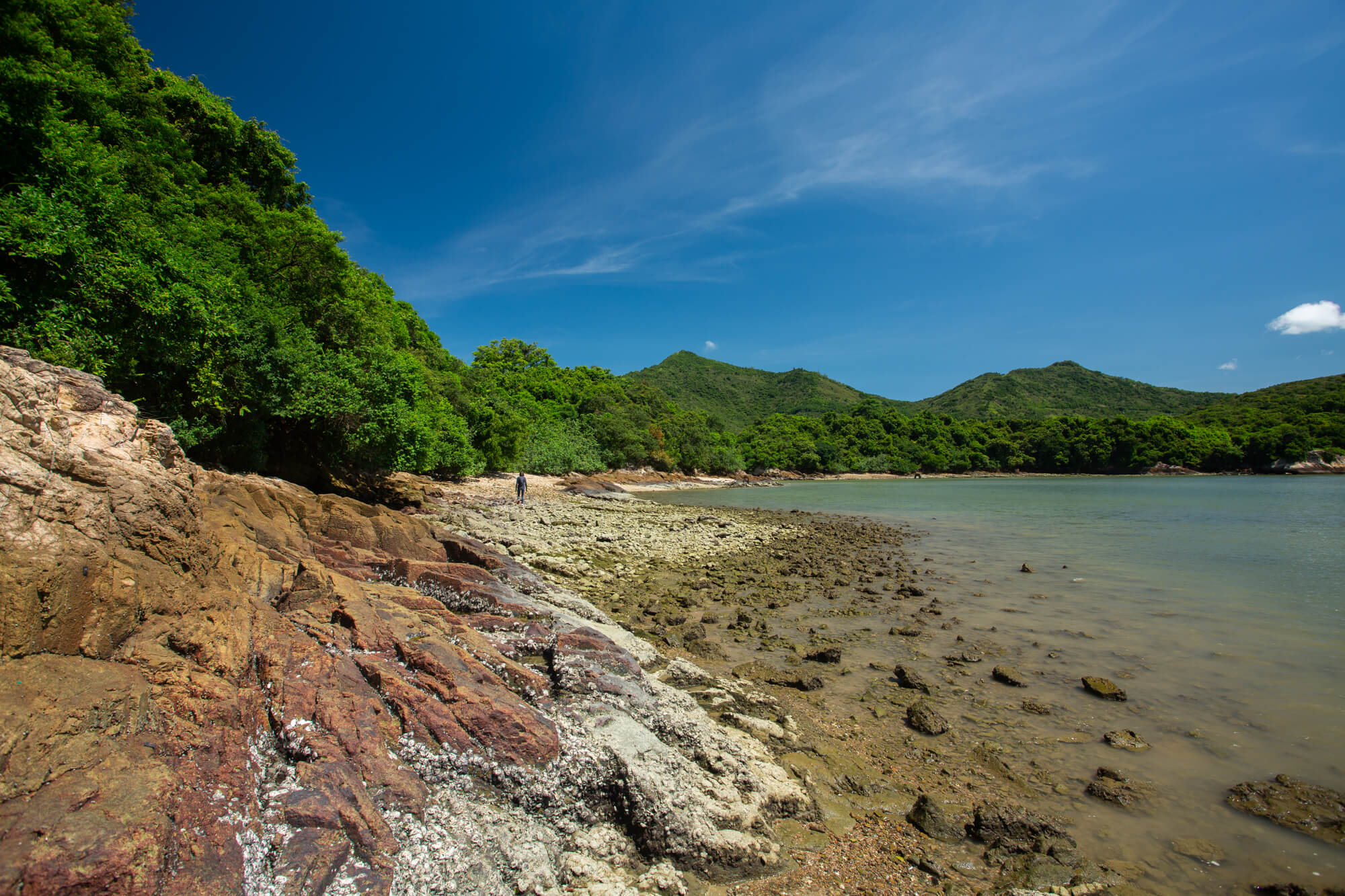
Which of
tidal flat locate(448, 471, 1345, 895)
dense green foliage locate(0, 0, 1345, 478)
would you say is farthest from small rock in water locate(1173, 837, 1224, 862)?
dense green foliage locate(0, 0, 1345, 478)

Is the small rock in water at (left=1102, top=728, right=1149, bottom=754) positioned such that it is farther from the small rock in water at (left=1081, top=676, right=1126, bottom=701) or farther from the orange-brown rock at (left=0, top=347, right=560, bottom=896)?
the orange-brown rock at (left=0, top=347, right=560, bottom=896)

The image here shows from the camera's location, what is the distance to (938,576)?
645 inches

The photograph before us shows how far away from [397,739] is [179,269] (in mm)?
13524

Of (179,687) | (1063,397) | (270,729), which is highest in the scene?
(1063,397)

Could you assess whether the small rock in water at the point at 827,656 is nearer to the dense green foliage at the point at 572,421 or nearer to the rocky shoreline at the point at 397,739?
the rocky shoreline at the point at 397,739

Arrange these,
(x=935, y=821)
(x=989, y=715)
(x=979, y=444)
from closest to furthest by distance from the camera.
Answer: (x=935, y=821) → (x=989, y=715) → (x=979, y=444)

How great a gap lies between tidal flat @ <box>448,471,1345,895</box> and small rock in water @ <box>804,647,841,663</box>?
2cm

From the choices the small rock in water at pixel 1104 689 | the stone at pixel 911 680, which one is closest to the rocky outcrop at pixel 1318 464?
the small rock in water at pixel 1104 689

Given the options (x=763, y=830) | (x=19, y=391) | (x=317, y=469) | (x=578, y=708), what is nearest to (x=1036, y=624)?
(x=763, y=830)

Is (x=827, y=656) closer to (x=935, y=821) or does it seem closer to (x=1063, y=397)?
(x=935, y=821)

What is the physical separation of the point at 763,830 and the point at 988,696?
518 cm

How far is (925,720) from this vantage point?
7.06 meters

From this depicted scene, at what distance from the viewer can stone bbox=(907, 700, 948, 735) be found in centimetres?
695

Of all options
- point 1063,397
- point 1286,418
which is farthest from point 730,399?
point 1286,418
